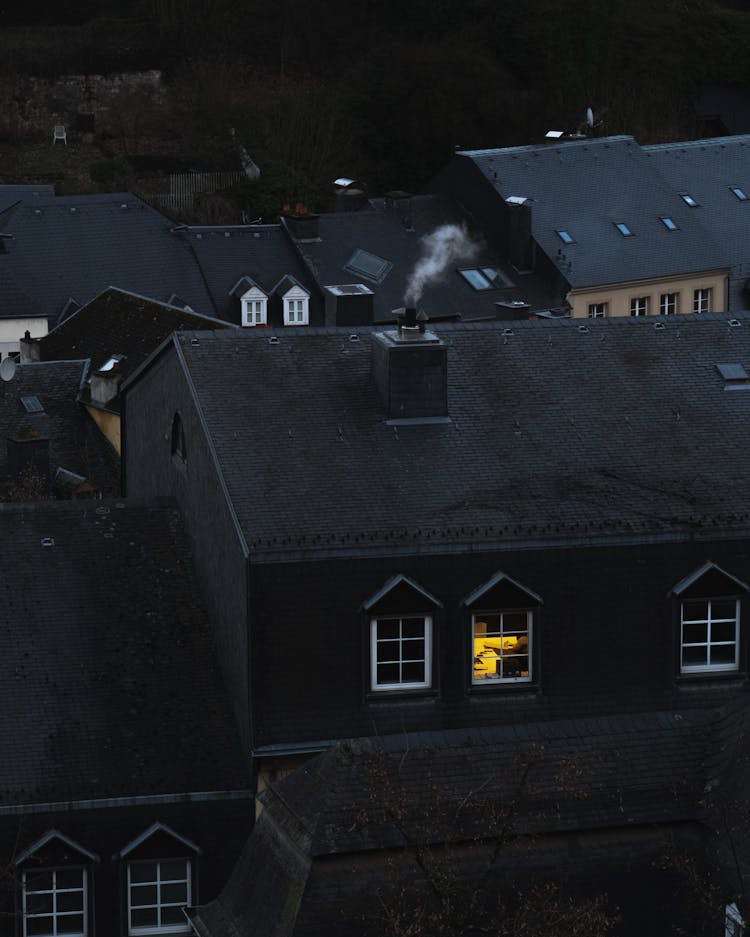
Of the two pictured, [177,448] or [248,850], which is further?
[177,448]

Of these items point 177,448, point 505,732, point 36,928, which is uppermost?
point 177,448

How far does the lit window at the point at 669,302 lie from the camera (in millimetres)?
75688

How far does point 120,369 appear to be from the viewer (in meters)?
51.5

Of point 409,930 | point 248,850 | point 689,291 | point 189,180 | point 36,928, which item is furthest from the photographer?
point 189,180

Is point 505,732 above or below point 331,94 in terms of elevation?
below

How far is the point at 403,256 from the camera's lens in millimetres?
73500

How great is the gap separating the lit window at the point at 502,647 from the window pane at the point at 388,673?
1.01 m

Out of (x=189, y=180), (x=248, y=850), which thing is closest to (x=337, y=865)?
(x=248, y=850)

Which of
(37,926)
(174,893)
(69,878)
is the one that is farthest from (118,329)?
(37,926)

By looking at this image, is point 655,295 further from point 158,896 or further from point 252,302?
point 158,896

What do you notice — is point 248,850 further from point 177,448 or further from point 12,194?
point 12,194

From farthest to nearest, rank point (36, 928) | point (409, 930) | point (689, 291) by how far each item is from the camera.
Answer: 1. point (689, 291)
2. point (36, 928)
3. point (409, 930)

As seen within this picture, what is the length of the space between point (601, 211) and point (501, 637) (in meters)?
44.1

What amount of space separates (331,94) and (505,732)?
65080 mm
